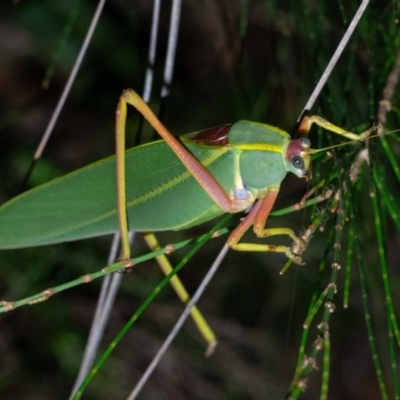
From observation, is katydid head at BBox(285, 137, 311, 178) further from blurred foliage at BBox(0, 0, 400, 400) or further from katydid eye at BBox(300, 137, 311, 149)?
blurred foliage at BBox(0, 0, 400, 400)

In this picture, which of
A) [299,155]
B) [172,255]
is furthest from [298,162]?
[172,255]

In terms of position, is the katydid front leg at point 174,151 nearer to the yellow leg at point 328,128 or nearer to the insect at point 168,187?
the insect at point 168,187

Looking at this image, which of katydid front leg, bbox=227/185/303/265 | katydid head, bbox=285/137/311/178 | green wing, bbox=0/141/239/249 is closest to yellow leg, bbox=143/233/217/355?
green wing, bbox=0/141/239/249

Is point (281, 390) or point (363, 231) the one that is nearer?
point (363, 231)

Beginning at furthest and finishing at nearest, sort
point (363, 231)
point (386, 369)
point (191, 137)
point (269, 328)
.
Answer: point (269, 328) → point (386, 369) → point (363, 231) → point (191, 137)

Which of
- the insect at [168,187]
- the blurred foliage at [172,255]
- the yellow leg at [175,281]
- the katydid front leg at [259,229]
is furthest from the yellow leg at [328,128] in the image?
the blurred foliage at [172,255]

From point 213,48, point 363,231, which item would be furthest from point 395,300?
point 213,48

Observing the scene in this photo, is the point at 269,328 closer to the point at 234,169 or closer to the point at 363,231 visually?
the point at 363,231
